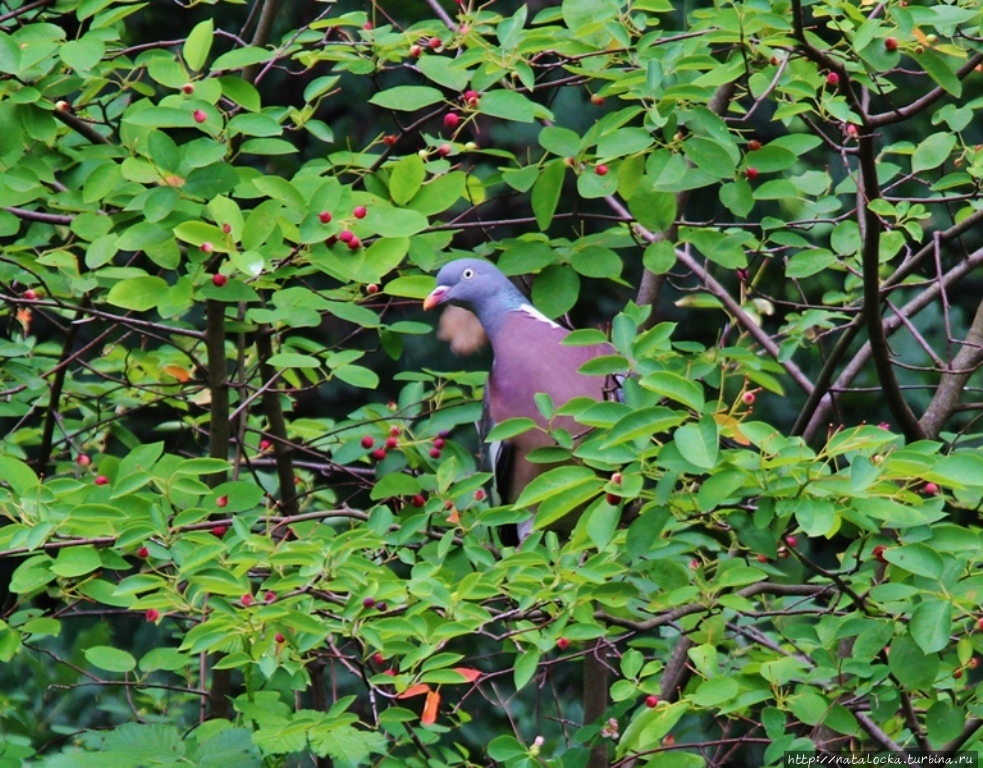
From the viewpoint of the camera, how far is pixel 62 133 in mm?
2656

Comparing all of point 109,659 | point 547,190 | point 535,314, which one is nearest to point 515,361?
point 535,314

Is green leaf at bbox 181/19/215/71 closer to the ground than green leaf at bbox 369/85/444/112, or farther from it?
farther from it

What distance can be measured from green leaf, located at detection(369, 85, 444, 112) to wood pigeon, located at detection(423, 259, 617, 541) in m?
0.46

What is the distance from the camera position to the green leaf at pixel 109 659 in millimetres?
2230

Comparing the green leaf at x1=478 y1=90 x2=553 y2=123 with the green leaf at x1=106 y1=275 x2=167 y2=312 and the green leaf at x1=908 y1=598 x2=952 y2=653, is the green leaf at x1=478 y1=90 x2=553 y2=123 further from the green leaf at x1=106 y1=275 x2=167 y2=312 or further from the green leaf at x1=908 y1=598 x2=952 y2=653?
the green leaf at x1=908 y1=598 x2=952 y2=653

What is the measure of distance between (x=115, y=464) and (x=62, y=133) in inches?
27.1

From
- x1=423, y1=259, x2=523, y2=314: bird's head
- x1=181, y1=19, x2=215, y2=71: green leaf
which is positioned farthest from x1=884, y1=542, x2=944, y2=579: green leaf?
x1=181, y1=19, x2=215, y2=71: green leaf

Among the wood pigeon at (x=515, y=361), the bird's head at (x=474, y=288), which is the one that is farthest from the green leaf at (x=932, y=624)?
the bird's head at (x=474, y=288)

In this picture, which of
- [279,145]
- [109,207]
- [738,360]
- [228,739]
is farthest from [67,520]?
[738,360]

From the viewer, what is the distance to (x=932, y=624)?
1771 mm

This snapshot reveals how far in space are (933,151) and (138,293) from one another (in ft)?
4.58

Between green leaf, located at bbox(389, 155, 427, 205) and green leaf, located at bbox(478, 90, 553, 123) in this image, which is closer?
green leaf, located at bbox(478, 90, 553, 123)

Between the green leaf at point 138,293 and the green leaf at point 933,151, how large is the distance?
1.32 m

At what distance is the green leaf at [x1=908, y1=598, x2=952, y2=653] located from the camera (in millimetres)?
1747
